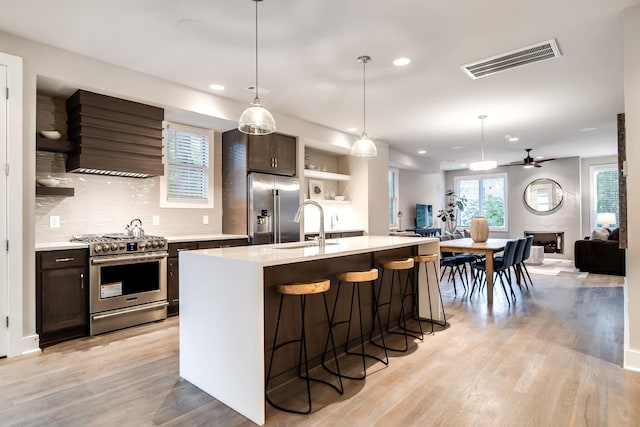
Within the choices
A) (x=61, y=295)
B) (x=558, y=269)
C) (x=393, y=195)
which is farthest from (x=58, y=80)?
(x=558, y=269)

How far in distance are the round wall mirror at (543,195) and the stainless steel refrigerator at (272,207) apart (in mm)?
7695

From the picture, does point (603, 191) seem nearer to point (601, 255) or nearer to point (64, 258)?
point (601, 255)

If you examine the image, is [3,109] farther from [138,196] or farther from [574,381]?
[574,381]

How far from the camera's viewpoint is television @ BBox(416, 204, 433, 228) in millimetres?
10319

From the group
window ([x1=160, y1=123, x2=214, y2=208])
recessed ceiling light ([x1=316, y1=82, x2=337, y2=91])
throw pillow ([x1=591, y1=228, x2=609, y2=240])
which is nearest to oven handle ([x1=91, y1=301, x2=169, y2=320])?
window ([x1=160, y1=123, x2=214, y2=208])

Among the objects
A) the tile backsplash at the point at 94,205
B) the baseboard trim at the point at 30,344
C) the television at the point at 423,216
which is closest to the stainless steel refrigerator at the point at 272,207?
the tile backsplash at the point at 94,205

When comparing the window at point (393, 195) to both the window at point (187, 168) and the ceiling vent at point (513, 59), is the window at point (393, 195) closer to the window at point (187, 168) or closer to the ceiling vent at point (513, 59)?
the window at point (187, 168)

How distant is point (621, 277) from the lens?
6613 mm

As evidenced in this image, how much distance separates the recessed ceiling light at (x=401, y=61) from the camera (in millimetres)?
3544

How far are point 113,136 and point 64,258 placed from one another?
1.29 metres

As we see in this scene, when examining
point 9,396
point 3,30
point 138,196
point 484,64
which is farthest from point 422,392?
point 3,30

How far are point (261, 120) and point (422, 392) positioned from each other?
2.20 metres

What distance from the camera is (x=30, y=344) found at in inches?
122

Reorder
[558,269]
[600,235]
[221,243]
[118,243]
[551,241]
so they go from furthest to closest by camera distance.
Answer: [551,241] → [558,269] → [600,235] → [221,243] → [118,243]
